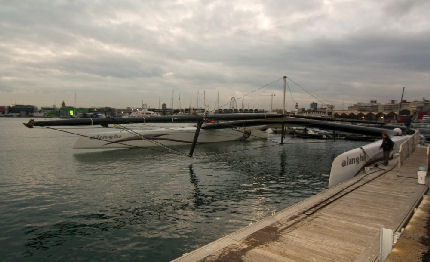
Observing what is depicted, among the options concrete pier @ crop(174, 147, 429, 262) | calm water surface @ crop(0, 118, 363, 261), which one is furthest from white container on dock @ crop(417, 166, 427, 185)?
calm water surface @ crop(0, 118, 363, 261)

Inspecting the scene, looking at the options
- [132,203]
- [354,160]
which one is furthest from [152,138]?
[354,160]

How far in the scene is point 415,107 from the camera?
15838 cm

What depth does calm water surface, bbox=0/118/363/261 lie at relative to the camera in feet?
26.4

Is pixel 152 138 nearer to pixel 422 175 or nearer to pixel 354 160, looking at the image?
pixel 354 160

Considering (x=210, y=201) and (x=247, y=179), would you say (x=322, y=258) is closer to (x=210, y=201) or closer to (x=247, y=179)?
(x=210, y=201)

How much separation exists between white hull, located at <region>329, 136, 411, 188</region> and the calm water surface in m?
1.83

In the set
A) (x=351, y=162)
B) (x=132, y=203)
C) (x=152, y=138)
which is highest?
(x=351, y=162)

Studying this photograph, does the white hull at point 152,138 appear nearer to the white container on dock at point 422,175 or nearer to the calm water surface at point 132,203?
the calm water surface at point 132,203

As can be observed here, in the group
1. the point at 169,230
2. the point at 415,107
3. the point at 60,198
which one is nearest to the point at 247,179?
the point at 169,230

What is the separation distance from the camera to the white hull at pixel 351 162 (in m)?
12.6

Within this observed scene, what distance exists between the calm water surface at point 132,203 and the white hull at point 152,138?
27.1 ft

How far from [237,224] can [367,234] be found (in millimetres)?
4357

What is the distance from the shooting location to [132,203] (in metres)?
12.0

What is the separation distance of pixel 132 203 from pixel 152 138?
76.2 ft
